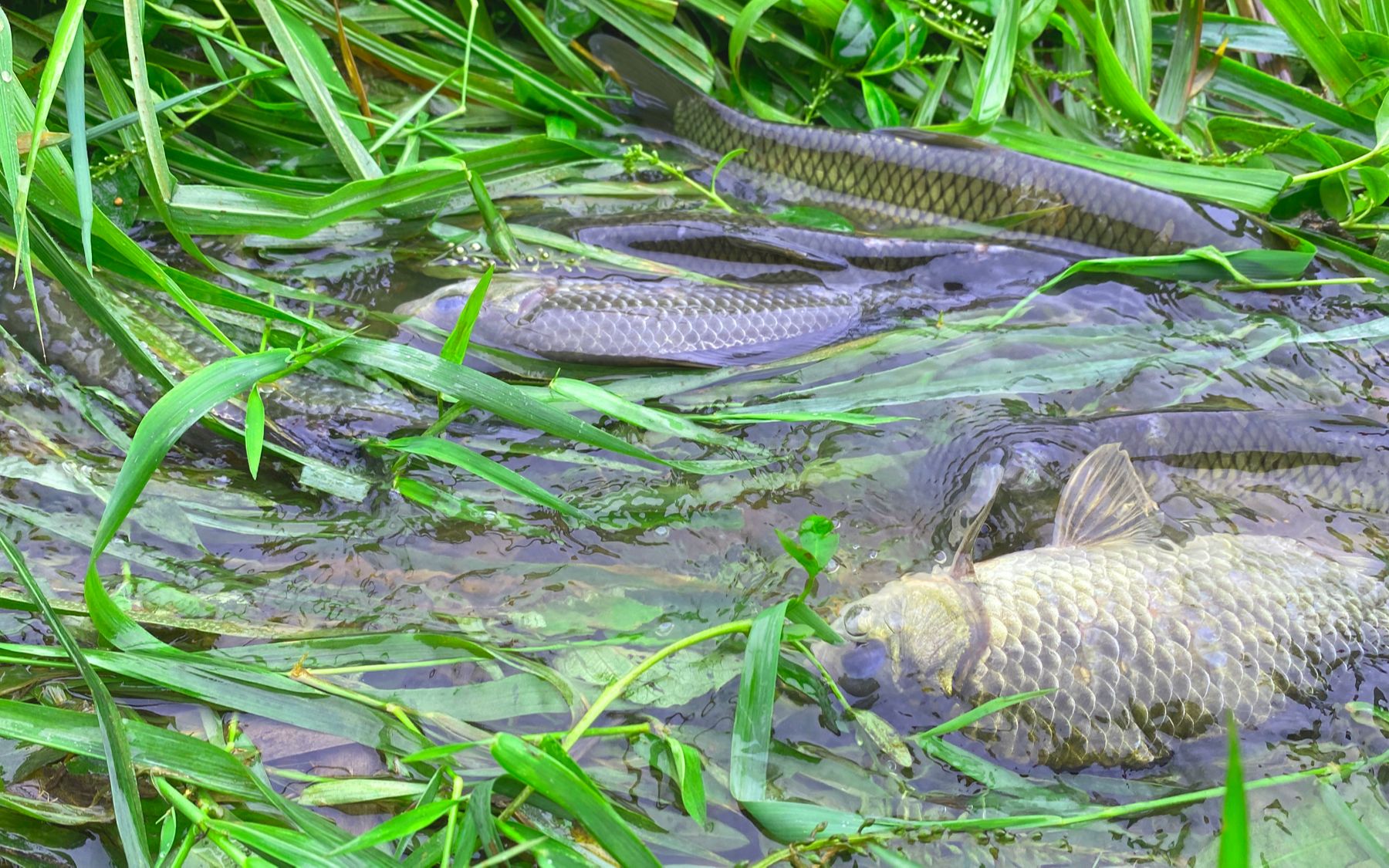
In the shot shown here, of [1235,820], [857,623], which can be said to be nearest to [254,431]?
[857,623]

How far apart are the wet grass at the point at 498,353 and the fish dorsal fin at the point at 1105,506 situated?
0.49 metres

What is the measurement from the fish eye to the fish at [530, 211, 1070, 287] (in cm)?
175

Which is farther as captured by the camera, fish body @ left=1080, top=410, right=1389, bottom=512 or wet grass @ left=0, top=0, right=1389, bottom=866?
fish body @ left=1080, top=410, right=1389, bottom=512

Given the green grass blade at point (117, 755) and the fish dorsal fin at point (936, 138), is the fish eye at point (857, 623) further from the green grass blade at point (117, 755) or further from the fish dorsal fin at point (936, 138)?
the fish dorsal fin at point (936, 138)

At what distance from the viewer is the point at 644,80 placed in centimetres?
436

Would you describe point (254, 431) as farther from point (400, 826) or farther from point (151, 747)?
point (400, 826)

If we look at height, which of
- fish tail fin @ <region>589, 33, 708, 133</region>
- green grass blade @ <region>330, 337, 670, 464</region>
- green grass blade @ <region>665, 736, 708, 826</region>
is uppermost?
fish tail fin @ <region>589, 33, 708, 133</region>

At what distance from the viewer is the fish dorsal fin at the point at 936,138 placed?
405cm

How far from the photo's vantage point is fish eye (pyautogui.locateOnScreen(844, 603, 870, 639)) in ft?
7.45

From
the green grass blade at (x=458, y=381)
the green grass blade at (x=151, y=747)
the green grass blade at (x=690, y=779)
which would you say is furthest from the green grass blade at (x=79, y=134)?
the green grass blade at (x=690, y=779)

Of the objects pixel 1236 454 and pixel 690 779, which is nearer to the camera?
pixel 690 779

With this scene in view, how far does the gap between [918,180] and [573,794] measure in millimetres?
3281

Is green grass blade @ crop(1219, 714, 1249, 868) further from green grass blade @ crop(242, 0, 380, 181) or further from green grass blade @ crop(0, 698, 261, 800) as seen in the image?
green grass blade @ crop(242, 0, 380, 181)

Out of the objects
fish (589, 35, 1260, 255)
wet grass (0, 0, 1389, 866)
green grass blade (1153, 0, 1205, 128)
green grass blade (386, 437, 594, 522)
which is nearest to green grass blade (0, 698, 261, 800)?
wet grass (0, 0, 1389, 866)
